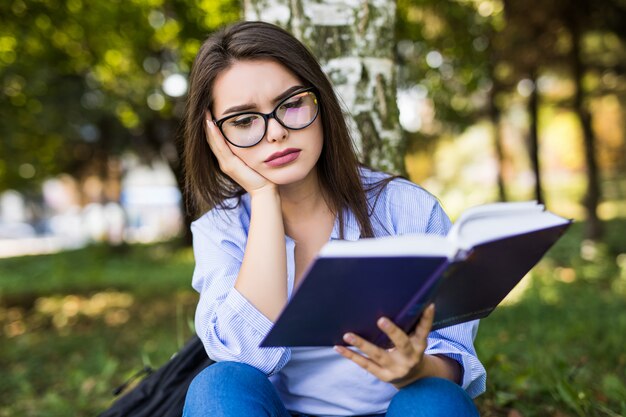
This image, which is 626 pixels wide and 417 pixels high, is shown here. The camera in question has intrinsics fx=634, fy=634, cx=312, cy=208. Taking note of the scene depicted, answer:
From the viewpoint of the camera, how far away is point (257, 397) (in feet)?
5.21

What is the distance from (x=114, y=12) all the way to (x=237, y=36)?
680cm

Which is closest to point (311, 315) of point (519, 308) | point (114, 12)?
point (519, 308)

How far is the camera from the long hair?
1.83 metres

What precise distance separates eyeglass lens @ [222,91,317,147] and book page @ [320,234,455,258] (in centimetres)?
63

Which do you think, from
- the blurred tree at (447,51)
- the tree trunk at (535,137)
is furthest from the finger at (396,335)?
the tree trunk at (535,137)

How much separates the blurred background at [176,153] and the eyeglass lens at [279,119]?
2.24 feet

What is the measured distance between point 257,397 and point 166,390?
667mm

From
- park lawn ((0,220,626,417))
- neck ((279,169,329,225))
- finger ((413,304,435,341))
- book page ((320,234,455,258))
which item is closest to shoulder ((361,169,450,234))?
neck ((279,169,329,225))

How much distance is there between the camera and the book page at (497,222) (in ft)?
4.13

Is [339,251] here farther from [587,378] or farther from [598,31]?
[598,31]

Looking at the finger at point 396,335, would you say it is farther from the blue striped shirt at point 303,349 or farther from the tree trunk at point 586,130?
Result: the tree trunk at point 586,130

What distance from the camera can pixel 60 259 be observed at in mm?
14008

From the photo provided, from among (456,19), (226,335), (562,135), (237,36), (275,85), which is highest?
(456,19)

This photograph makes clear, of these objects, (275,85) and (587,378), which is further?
(587,378)
